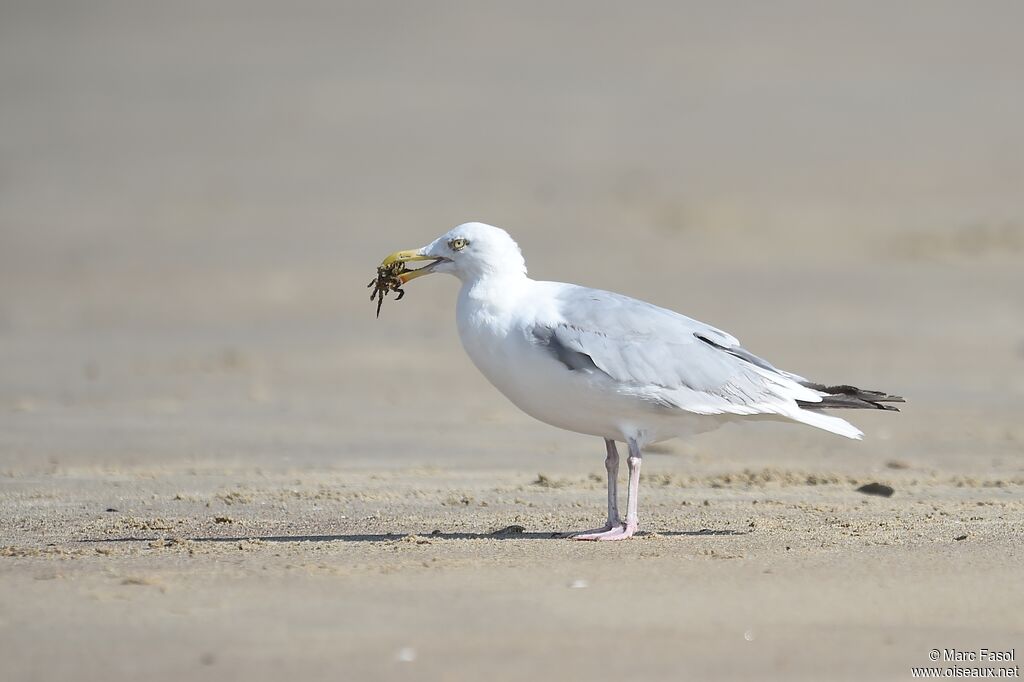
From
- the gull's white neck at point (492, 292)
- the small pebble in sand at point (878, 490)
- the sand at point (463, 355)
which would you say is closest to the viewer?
the sand at point (463, 355)

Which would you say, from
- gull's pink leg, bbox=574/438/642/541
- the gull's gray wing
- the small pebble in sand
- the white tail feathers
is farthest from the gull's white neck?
the small pebble in sand

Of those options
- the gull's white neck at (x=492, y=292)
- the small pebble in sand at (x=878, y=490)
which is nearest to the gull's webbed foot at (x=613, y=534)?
→ the gull's white neck at (x=492, y=292)

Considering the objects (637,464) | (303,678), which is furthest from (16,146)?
(303,678)

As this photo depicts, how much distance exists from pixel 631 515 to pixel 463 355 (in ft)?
27.3

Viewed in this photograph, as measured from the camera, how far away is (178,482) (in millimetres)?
9367

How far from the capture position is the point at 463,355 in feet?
51.3

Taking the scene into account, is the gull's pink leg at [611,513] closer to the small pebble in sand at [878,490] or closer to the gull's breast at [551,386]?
the gull's breast at [551,386]

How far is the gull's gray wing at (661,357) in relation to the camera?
7.38 metres

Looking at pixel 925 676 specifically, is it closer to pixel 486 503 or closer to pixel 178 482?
pixel 486 503

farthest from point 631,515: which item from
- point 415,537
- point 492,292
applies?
point 492,292

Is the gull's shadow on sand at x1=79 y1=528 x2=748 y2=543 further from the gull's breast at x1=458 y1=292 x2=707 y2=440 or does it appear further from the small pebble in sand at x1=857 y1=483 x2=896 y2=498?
the small pebble in sand at x1=857 y1=483 x2=896 y2=498

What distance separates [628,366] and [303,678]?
289 centimetres

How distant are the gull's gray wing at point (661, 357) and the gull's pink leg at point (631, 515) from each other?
1.01ft

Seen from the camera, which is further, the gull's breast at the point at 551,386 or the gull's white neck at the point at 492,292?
the gull's white neck at the point at 492,292
